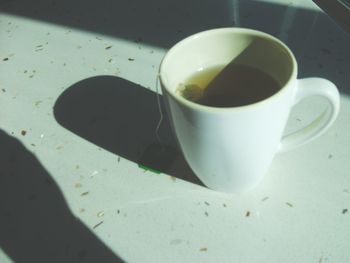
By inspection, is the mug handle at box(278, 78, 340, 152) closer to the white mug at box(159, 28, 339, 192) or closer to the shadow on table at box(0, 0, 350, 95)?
the white mug at box(159, 28, 339, 192)

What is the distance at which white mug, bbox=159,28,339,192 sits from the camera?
13.4 inches

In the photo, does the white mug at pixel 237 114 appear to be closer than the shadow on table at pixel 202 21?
Yes

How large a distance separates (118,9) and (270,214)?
0.49 m

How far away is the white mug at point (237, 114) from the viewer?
340 millimetres

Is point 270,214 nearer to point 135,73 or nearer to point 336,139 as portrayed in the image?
point 336,139

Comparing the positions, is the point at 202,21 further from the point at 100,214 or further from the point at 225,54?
the point at 100,214

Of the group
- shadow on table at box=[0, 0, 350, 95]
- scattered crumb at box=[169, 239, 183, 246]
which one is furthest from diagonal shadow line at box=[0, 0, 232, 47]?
scattered crumb at box=[169, 239, 183, 246]

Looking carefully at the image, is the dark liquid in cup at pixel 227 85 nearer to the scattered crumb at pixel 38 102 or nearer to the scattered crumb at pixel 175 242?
the scattered crumb at pixel 175 242

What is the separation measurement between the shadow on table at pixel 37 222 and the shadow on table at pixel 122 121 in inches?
3.2

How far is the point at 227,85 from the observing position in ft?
1.46

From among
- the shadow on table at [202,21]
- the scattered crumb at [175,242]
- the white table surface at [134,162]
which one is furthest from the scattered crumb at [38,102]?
the scattered crumb at [175,242]

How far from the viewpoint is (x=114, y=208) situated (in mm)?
446

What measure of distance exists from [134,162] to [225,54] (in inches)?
6.7

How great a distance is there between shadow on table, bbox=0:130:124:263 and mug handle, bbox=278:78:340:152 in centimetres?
22
